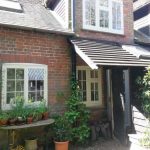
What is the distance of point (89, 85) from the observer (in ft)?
33.2

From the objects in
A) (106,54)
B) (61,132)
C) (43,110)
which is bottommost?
(61,132)

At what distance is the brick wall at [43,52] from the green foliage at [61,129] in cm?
67

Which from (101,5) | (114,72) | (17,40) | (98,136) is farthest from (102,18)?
(98,136)

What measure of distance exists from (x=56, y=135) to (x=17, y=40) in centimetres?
360

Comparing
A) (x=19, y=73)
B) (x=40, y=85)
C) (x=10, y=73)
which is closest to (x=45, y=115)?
(x=40, y=85)

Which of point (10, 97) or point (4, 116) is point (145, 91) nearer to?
point (10, 97)

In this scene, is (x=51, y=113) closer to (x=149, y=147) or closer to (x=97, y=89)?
(x=97, y=89)

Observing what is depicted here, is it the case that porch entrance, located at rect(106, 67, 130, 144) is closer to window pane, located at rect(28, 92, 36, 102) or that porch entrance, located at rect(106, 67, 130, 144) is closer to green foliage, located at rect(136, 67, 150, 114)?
green foliage, located at rect(136, 67, 150, 114)

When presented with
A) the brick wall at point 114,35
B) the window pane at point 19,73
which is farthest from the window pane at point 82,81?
the window pane at point 19,73

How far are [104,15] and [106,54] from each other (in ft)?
9.26

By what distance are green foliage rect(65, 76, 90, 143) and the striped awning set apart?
1343 millimetres

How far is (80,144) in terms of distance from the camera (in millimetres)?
A: 8602

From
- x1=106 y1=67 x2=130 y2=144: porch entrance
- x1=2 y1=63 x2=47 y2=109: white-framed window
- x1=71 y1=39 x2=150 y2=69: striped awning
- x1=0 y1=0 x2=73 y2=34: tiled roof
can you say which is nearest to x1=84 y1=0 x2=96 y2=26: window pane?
x1=71 y1=39 x2=150 y2=69: striped awning

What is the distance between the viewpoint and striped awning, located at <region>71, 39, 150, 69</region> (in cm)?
779
